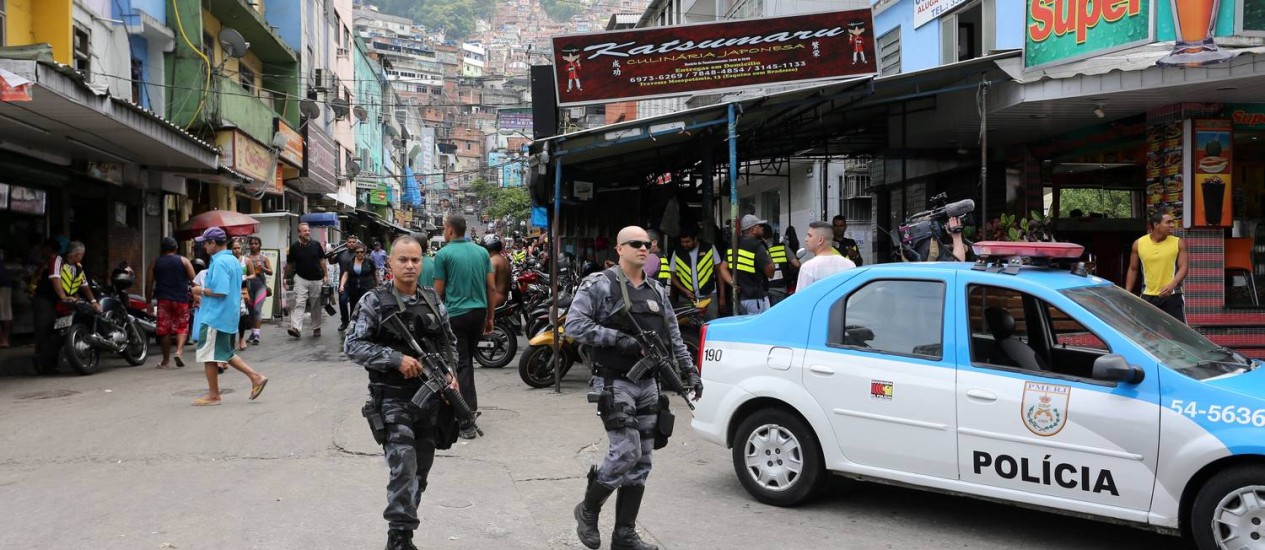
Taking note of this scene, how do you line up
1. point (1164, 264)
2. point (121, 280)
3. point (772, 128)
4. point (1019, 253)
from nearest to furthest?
point (1019, 253)
point (1164, 264)
point (121, 280)
point (772, 128)

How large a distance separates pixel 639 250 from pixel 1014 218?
9811mm

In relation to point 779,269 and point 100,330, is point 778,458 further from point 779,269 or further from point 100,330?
point 100,330

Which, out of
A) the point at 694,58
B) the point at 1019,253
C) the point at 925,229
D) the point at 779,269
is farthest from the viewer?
the point at 779,269

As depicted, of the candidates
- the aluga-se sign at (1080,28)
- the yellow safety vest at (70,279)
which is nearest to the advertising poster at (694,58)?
the aluga-se sign at (1080,28)

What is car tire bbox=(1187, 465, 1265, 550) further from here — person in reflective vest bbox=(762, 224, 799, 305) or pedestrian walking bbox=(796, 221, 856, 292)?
person in reflective vest bbox=(762, 224, 799, 305)

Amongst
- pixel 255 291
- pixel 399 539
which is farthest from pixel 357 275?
pixel 399 539

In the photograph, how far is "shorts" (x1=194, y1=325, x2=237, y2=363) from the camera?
346 inches

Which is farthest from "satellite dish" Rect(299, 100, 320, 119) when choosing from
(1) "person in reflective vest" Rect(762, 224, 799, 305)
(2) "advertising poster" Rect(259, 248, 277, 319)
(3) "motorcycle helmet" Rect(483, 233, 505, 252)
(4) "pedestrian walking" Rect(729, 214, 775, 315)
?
(4) "pedestrian walking" Rect(729, 214, 775, 315)

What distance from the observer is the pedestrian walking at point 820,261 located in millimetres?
7484

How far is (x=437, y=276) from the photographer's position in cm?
815

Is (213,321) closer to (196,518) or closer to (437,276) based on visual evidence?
(437,276)

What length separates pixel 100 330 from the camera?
38.3 ft

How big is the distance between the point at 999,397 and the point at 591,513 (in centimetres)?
214

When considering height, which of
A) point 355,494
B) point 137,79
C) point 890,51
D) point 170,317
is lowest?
point 355,494
